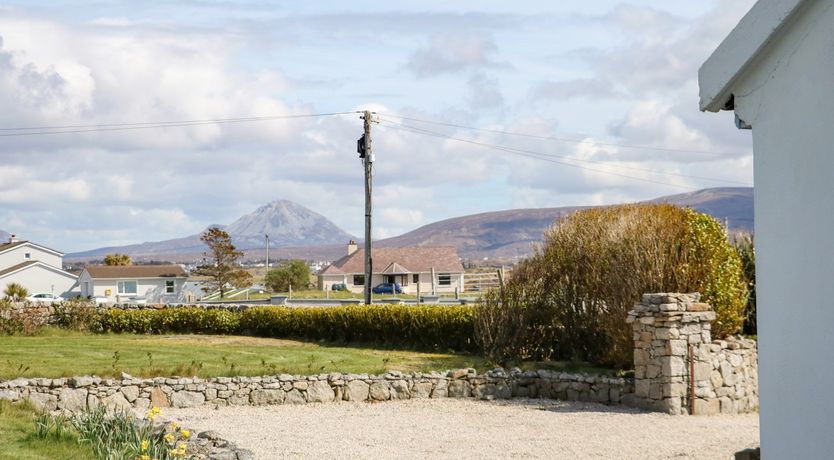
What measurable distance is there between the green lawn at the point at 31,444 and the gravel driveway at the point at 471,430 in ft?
8.47

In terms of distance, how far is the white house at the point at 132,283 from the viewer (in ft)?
217

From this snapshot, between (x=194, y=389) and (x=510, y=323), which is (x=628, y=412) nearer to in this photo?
(x=510, y=323)

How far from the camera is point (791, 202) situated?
15.9 ft

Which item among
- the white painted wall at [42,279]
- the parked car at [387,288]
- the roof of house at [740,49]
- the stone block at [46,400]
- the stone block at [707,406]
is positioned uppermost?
the roof of house at [740,49]

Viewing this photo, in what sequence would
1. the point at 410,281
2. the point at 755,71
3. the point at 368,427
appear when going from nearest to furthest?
the point at 755,71, the point at 368,427, the point at 410,281

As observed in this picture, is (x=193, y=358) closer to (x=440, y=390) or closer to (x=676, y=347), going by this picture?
(x=440, y=390)

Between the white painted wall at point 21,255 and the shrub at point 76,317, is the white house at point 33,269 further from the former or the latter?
the shrub at point 76,317

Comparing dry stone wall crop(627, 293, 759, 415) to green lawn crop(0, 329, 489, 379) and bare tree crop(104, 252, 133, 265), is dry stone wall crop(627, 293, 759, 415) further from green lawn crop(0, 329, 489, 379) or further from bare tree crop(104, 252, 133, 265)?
bare tree crop(104, 252, 133, 265)

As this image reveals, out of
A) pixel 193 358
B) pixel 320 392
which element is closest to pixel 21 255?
pixel 193 358

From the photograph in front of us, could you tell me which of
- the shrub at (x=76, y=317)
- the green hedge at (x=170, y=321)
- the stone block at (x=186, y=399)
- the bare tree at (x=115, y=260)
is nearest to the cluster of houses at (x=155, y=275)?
the bare tree at (x=115, y=260)

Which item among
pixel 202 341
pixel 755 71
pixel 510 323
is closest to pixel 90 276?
pixel 202 341

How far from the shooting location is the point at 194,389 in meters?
16.5

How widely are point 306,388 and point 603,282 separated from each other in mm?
6355

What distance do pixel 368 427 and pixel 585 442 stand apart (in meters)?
3.46
